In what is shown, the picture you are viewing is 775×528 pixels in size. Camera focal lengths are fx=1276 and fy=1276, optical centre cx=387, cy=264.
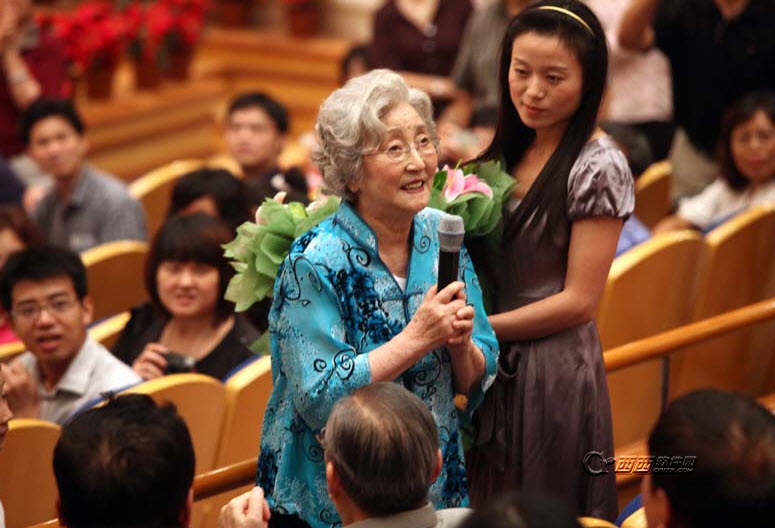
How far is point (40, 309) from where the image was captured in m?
3.31

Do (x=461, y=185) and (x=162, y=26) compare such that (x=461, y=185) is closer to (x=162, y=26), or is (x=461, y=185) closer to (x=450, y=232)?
(x=450, y=232)

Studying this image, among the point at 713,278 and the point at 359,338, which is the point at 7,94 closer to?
the point at 713,278

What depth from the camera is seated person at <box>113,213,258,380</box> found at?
344cm

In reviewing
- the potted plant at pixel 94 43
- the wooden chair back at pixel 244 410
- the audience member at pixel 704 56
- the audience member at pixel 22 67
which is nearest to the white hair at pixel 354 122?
the wooden chair back at pixel 244 410

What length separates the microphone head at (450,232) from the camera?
6.60 ft

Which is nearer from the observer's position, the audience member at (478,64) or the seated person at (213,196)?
the seated person at (213,196)

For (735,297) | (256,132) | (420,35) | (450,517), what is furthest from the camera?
(420,35)

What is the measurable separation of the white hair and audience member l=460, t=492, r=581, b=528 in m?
0.71

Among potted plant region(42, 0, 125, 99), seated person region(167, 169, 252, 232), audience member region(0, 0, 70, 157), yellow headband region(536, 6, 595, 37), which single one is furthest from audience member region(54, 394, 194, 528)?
potted plant region(42, 0, 125, 99)

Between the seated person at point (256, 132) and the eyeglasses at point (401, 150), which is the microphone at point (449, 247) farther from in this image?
the seated person at point (256, 132)

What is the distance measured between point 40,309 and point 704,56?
2.39 m

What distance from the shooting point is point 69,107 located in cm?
511

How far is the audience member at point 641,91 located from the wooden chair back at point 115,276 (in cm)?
194

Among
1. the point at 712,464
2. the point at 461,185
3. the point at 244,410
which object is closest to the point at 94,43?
the point at 244,410
